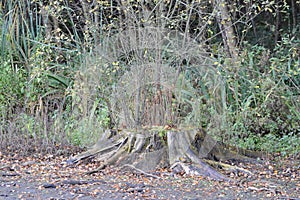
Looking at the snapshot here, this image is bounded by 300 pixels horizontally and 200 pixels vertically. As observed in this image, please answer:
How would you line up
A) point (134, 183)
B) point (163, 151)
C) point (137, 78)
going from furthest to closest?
point (137, 78) < point (163, 151) < point (134, 183)

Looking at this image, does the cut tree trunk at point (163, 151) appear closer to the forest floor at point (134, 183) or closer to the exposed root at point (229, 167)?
the exposed root at point (229, 167)

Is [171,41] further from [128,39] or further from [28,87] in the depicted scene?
[28,87]

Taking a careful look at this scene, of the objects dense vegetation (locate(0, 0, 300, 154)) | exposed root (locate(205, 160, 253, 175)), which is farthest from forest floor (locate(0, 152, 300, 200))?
dense vegetation (locate(0, 0, 300, 154))

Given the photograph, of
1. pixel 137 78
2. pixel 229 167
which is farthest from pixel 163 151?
pixel 137 78

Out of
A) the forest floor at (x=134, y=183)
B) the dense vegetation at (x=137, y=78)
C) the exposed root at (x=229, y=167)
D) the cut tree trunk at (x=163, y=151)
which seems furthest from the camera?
the dense vegetation at (x=137, y=78)

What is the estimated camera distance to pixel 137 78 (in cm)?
594

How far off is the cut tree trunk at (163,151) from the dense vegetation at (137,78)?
11.2 inches

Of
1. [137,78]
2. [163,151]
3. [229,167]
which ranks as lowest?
[229,167]

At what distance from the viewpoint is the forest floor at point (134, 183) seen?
4.59 metres

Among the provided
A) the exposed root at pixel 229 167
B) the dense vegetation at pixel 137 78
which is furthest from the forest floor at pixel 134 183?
the dense vegetation at pixel 137 78

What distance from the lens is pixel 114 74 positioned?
20.9 ft

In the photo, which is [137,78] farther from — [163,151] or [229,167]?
[229,167]

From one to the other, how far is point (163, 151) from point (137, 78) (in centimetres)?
92

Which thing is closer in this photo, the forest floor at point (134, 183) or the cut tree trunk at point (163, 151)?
the forest floor at point (134, 183)
